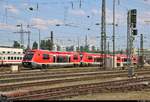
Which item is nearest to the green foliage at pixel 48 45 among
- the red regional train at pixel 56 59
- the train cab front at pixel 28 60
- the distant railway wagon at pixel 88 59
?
the distant railway wagon at pixel 88 59

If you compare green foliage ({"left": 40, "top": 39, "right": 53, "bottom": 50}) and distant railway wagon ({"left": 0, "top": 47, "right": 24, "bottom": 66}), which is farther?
green foliage ({"left": 40, "top": 39, "right": 53, "bottom": 50})

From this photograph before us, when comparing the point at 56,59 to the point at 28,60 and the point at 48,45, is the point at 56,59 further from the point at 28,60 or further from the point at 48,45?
the point at 48,45

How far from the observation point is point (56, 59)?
62562mm

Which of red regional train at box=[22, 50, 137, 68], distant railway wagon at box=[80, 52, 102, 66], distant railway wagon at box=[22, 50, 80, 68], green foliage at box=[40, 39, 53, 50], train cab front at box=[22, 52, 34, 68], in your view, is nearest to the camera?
train cab front at box=[22, 52, 34, 68]

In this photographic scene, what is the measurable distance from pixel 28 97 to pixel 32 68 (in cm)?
4000

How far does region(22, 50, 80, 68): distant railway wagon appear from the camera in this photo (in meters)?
57.1

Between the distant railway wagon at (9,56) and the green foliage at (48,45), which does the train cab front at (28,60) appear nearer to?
the distant railway wagon at (9,56)

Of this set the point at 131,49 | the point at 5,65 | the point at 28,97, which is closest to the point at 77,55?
Answer: the point at 5,65

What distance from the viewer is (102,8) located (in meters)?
53.8

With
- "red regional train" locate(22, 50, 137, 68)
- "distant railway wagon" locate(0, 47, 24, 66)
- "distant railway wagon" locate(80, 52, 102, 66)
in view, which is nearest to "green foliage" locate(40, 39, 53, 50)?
"distant railway wagon" locate(80, 52, 102, 66)

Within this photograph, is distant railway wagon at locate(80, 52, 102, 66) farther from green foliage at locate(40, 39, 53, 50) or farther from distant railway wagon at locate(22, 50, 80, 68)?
green foliage at locate(40, 39, 53, 50)

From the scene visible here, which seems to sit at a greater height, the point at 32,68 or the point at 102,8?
the point at 102,8

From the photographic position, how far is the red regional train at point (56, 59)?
57219 millimetres

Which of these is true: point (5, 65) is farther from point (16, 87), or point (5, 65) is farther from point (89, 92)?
point (89, 92)
